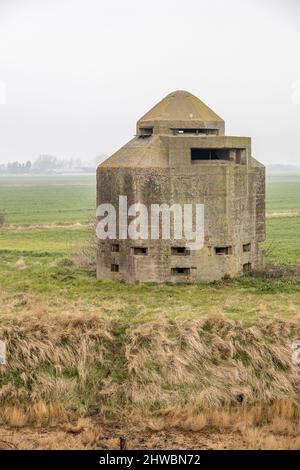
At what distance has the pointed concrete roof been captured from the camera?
22688 mm

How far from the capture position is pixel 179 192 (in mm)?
21562

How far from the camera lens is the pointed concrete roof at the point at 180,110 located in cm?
2269

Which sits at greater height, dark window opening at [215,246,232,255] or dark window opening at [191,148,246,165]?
dark window opening at [191,148,246,165]

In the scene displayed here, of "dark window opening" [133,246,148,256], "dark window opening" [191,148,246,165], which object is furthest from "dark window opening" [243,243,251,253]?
"dark window opening" [133,246,148,256]

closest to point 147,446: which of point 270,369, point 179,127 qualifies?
point 270,369

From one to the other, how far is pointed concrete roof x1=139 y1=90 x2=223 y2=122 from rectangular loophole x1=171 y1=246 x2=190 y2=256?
145 inches

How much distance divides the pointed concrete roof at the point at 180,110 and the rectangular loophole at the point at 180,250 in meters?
3.69

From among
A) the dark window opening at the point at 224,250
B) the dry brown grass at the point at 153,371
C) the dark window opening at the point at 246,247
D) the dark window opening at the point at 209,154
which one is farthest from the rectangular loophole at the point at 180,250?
the dry brown grass at the point at 153,371

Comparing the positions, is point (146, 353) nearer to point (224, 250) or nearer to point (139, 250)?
point (139, 250)

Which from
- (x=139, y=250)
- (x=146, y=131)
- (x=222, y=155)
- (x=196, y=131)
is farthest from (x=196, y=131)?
(x=139, y=250)

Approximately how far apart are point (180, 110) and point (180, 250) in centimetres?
414

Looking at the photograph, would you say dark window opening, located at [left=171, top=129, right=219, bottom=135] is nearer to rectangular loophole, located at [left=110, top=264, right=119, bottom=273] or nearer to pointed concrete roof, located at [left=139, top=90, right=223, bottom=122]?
pointed concrete roof, located at [left=139, top=90, right=223, bottom=122]

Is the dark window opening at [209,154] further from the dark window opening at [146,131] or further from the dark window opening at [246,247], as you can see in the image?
the dark window opening at [246,247]
